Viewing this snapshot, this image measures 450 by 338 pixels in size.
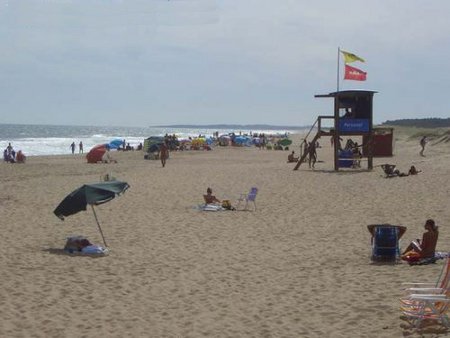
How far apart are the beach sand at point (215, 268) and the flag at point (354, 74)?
26.3ft

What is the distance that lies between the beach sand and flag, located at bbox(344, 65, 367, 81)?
8.02 meters

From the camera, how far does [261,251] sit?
411 inches

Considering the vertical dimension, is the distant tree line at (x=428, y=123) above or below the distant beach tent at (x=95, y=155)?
above

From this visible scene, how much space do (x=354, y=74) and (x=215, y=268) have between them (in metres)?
17.6

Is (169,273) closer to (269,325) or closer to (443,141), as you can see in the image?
(269,325)

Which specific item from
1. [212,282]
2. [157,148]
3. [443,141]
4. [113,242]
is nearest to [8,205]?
[113,242]

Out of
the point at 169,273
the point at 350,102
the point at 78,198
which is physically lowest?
the point at 169,273

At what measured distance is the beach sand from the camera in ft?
21.5

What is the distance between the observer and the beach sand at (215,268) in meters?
6.57

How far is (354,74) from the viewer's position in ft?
82.6

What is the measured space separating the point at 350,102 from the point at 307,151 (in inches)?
111

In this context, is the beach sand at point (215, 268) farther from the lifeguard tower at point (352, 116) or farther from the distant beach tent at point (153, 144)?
the distant beach tent at point (153, 144)

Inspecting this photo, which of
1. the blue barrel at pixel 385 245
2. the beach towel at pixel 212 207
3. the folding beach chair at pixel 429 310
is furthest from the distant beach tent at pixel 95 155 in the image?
the folding beach chair at pixel 429 310

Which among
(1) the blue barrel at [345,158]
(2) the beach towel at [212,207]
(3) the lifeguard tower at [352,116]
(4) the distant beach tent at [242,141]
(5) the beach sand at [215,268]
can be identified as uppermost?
(3) the lifeguard tower at [352,116]
